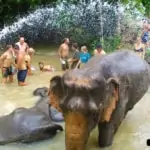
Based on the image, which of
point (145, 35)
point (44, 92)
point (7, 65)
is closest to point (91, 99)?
point (44, 92)

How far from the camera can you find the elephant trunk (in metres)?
5.68

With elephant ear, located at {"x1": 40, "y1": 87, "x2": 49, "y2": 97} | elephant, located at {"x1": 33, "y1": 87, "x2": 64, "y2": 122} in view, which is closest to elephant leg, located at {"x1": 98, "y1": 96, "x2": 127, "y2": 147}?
elephant, located at {"x1": 33, "y1": 87, "x2": 64, "y2": 122}

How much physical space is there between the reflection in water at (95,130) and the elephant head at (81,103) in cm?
137

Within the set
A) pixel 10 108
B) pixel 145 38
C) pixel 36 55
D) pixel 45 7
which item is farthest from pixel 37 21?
pixel 10 108

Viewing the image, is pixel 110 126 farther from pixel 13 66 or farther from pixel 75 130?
pixel 13 66

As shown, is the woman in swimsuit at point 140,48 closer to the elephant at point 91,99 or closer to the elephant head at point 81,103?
the elephant at point 91,99

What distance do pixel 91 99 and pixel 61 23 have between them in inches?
523

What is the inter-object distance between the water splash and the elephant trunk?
1221cm

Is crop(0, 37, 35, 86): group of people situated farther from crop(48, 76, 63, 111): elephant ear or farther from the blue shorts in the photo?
crop(48, 76, 63, 111): elephant ear

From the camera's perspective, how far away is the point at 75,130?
569cm

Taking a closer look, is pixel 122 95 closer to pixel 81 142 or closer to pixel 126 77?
pixel 126 77

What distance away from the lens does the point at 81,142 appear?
5.79 meters

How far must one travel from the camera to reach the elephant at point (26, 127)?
24.3ft

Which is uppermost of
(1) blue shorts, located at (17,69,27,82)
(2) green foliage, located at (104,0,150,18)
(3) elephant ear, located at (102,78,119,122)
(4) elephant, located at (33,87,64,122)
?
(2) green foliage, located at (104,0,150,18)
